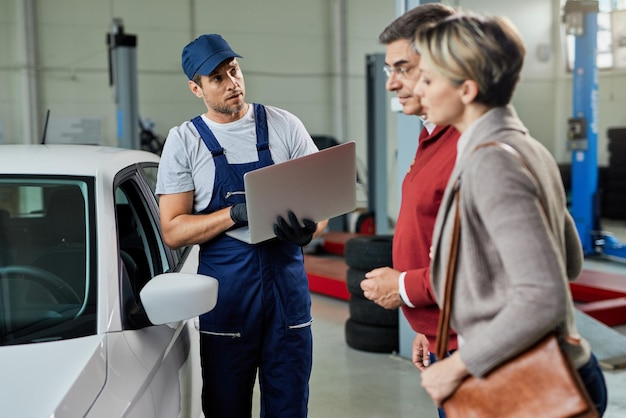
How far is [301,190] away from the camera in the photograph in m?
2.11

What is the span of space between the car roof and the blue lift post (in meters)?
6.70

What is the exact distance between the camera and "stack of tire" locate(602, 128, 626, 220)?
1120 centimetres

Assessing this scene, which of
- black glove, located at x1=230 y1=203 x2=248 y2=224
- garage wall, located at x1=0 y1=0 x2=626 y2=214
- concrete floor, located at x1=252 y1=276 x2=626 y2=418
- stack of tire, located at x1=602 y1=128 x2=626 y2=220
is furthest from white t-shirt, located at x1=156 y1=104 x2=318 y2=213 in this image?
stack of tire, located at x1=602 y1=128 x2=626 y2=220

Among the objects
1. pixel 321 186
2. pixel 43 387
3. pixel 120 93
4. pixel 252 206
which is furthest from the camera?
pixel 120 93

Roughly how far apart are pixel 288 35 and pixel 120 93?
5.12 metres

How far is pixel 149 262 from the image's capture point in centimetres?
256

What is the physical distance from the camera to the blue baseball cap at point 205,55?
224 centimetres

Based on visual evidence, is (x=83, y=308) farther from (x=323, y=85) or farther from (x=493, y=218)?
(x=323, y=85)

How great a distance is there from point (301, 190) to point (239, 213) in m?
0.20

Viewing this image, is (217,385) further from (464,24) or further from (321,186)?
(464,24)

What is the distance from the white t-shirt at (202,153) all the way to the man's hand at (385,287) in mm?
737

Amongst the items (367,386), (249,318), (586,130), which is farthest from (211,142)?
(586,130)

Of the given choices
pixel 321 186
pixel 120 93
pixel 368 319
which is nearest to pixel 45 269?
pixel 321 186

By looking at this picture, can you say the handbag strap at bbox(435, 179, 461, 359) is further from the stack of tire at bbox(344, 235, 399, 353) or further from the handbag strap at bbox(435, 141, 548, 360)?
the stack of tire at bbox(344, 235, 399, 353)
